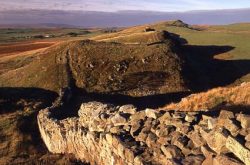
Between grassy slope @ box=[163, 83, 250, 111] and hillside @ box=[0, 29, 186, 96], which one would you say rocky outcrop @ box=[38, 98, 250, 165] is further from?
hillside @ box=[0, 29, 186, 96]

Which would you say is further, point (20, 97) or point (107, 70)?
point (107, 70)

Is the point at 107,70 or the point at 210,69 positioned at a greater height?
the point at 107,70

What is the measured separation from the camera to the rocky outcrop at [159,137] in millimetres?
12773

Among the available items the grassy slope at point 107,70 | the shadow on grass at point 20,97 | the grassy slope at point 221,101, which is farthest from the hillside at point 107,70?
the grassy slope at point 221,101

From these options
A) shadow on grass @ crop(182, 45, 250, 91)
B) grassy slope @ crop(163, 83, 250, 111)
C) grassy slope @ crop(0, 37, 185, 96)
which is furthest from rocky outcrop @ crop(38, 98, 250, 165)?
shadow on grass @ crop(182, 45, 250, 91)

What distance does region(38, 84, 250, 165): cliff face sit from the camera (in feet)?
42.0

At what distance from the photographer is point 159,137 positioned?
1538cm

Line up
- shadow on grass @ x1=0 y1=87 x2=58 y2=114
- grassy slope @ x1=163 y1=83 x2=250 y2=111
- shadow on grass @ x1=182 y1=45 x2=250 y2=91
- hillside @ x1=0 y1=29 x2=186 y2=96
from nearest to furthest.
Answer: grassy slope @ x1=163 y1=83 x2=250 y2=111, shadow on grass @ x1=0 y1=87 x2=58 y2=114, hillside @ x1=0 y1=29 x2=186 y2=96, shadow on grass @ x1=182 y1=45 x2=250 y2=91

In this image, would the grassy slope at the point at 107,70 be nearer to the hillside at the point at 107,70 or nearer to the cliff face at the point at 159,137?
the hillside at the point at 107,70

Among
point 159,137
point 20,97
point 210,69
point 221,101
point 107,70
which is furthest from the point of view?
point 210,69

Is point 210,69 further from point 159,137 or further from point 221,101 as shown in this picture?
point 159,137

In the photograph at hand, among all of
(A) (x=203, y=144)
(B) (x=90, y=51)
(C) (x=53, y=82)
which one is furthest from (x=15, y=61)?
(A) (x=203, y=144)

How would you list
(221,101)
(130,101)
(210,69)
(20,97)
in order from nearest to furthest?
(221,101) < (20,97) < (130,101) < (210,69)

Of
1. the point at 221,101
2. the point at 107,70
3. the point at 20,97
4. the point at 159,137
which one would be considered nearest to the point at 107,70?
the point at 107,70
